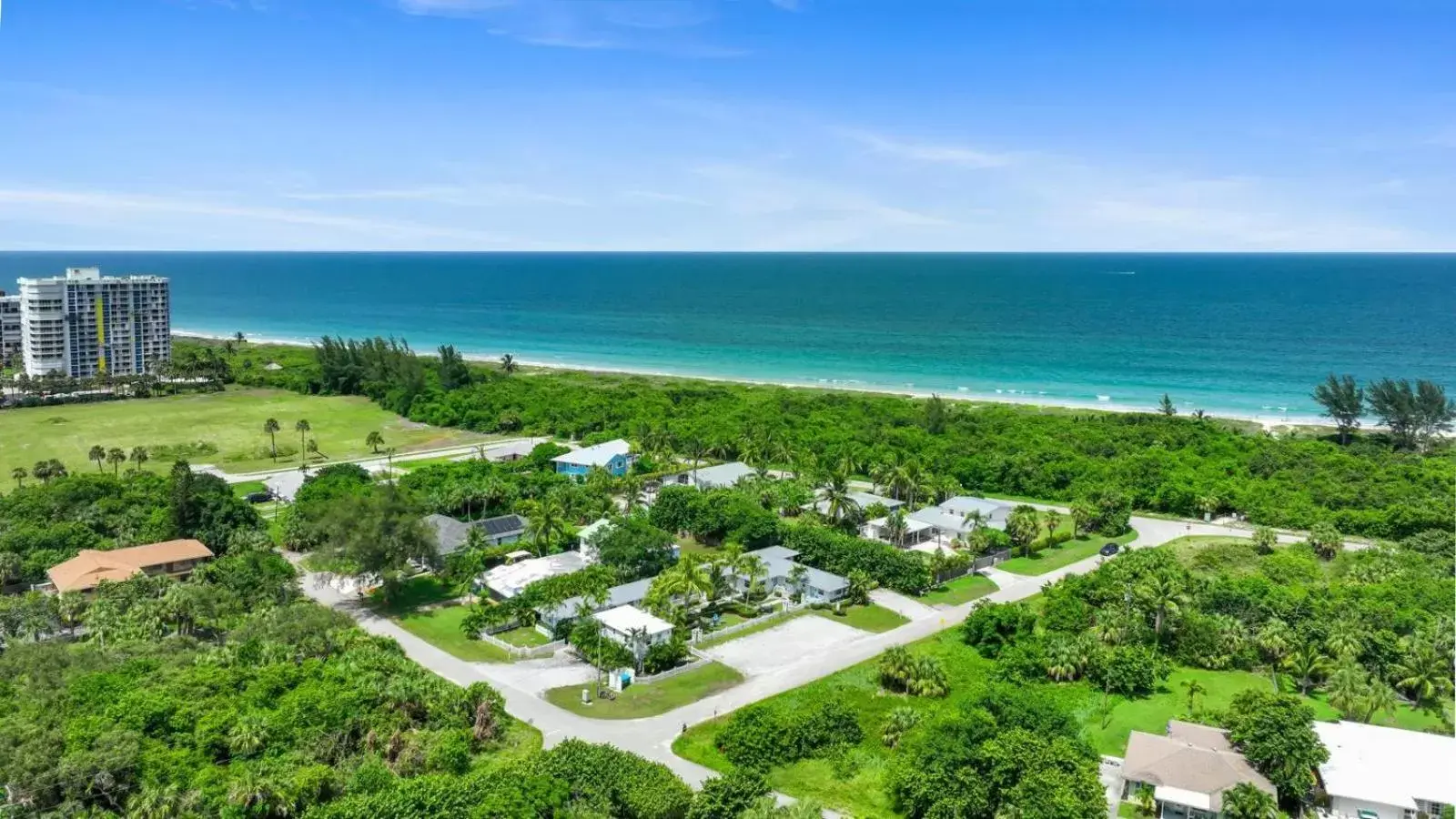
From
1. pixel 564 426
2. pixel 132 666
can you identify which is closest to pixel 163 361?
pixel 564 426

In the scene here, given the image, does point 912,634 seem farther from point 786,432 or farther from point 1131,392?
point 1131,392

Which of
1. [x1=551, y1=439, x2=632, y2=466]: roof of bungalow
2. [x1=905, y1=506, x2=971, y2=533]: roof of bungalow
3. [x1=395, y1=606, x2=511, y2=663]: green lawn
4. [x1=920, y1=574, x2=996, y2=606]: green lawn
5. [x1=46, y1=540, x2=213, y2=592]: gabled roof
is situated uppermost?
[x1=551, y1=439, x2=632, y2=466]: roof of bungalow

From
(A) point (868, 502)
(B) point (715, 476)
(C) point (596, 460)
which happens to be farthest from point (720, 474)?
(A) point (868, 502)

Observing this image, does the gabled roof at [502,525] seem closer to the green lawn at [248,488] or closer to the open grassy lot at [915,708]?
the green lawn at [248,488]

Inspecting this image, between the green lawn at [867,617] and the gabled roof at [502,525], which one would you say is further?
the gabled roof at [502,525]

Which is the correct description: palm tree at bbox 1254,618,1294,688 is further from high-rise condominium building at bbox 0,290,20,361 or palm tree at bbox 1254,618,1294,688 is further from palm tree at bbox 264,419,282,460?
high-rise condominium building at bbox 0,290,20,361

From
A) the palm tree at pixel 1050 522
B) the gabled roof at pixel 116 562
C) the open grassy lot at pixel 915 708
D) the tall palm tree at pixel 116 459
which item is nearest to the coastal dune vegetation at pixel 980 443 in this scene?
the palm tree at pixel 1050 522

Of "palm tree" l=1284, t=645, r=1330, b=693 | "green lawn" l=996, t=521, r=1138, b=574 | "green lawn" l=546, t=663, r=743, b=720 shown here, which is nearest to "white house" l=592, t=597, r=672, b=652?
"green lawn" l=546, t=663, r=743, b=720
